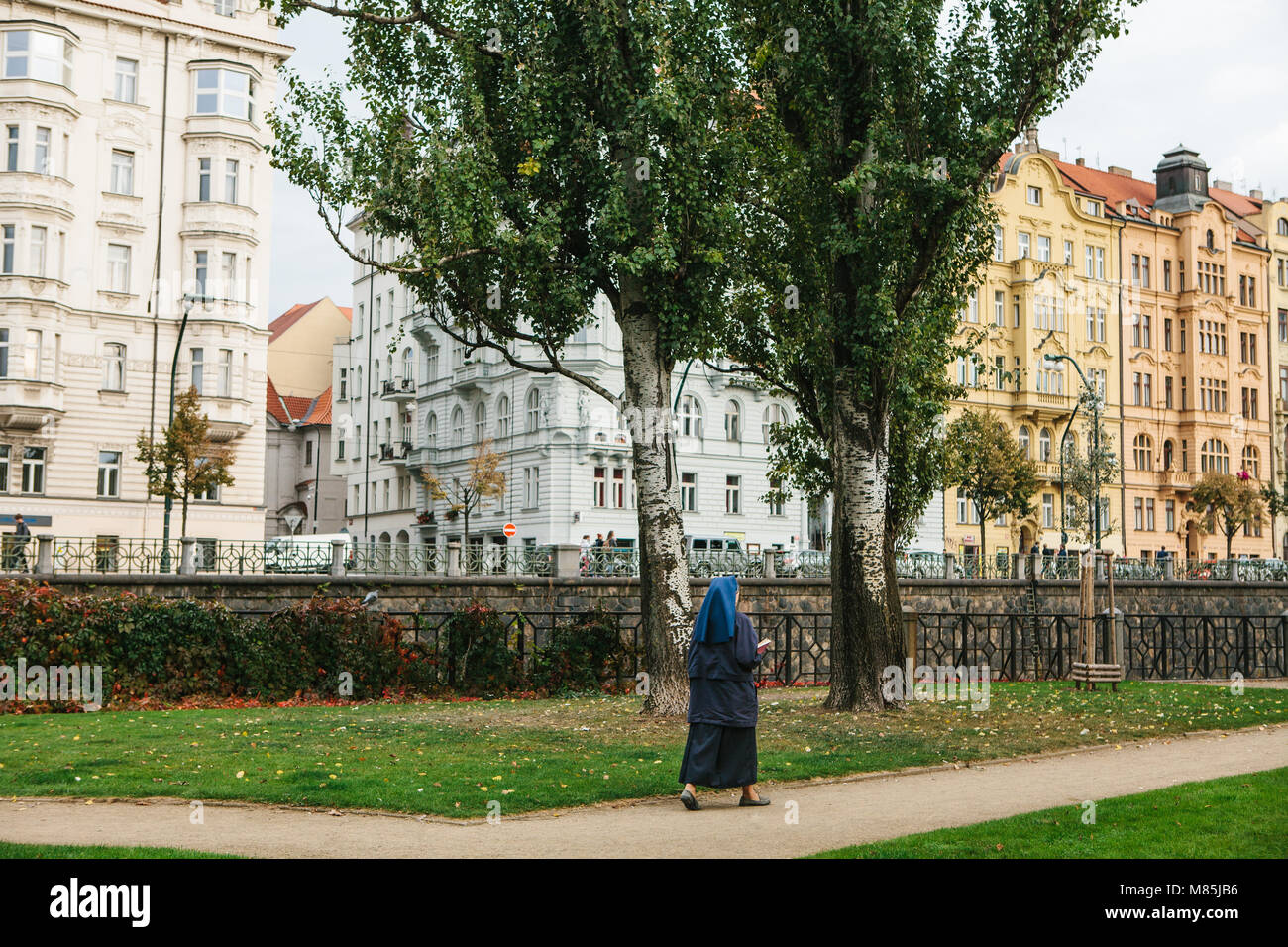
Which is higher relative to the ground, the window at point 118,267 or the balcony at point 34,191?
the balcony at point 34,191

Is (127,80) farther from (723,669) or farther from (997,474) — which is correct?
(723,669)

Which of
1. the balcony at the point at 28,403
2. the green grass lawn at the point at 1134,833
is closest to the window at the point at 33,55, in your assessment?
the balcony at the point at 28,403

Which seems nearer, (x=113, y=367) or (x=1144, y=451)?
(x=113, y=367)

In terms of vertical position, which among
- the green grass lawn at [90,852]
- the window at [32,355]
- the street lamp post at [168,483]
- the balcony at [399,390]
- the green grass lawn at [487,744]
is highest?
the balcony at [399,390]

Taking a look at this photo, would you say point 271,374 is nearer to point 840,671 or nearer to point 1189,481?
point 1189,481

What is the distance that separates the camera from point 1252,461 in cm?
7106

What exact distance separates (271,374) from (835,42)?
63.7 metres

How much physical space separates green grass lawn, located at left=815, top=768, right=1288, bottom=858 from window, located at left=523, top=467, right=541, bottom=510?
142ft

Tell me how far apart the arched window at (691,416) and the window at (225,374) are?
1918cm

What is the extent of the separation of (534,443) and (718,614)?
43064 millimetres

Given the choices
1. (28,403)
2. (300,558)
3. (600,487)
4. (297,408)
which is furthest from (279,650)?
(297,408)

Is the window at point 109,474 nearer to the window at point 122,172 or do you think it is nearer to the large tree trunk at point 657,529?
the window at point 122,172

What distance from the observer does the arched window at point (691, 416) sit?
5666cm
